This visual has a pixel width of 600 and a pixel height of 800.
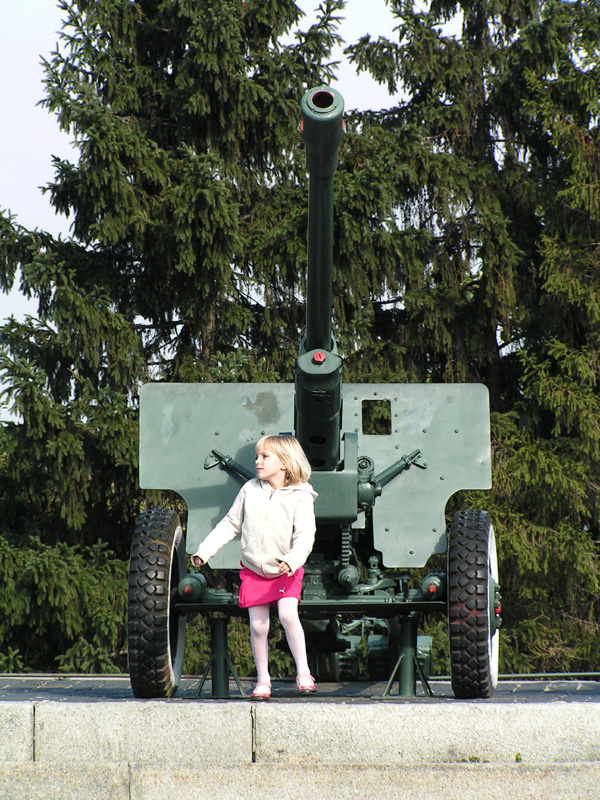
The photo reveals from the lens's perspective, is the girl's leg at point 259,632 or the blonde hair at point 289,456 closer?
the girl's leg at point 259,632

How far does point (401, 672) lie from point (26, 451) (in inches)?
208

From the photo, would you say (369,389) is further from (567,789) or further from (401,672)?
(567,789)

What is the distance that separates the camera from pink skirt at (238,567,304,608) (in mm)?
4676

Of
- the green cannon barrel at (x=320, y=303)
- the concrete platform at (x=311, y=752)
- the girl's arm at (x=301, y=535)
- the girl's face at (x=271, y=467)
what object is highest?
the green cannon barrel at (x=320, y=303)

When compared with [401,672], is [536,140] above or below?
above

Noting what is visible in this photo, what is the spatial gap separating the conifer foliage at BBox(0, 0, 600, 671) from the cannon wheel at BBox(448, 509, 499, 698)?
506 centimetres

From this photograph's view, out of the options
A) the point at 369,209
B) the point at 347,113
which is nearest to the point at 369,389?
the point at 369,209

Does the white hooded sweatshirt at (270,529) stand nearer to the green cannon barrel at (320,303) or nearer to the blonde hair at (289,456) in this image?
the blonde hair at (289,456)

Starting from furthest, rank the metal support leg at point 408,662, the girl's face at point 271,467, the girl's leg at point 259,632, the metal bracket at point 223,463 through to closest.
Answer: the metal bracket at point 223,463 < the metal support leg at point 408,662 < the girl's face at point 271,467 < the girl's leg at point 259,632

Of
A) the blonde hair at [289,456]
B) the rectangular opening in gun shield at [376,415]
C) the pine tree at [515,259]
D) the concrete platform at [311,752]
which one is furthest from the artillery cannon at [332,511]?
the pine tree at [515,259]

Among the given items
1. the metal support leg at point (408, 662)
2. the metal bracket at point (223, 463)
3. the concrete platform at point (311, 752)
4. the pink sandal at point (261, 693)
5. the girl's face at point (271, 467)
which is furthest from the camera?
the metal bracket at point (223, 463)

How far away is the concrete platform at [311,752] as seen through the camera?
133 inches

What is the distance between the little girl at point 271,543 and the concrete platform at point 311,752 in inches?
39.9

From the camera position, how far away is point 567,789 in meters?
3.33
